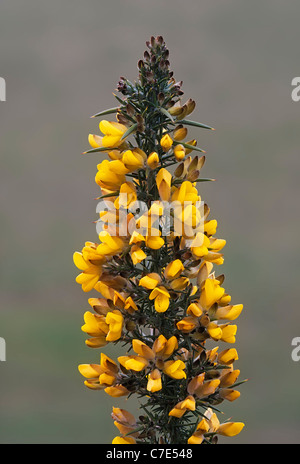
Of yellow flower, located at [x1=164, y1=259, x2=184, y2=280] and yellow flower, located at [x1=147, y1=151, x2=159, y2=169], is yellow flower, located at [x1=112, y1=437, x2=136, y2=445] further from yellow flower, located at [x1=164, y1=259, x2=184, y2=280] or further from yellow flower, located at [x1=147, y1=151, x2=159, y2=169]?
yellow flower, located at [x1=147, y1=151, x2=159, y2=169]

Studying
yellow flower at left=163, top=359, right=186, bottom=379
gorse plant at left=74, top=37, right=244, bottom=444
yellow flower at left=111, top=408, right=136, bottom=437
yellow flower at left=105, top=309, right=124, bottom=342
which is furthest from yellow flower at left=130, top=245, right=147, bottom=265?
yellow flower at left=111, top=408, right=136, bottom=437

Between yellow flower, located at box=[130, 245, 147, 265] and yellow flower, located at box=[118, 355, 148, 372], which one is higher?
yellow flower, located at box=[130, 245, 147, 265]

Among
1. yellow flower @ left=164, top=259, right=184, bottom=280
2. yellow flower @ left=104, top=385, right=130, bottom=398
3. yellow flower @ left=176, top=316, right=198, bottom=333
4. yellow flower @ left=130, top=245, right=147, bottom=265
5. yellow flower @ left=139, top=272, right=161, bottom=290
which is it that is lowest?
yellow flower @ left=104, top=385, right=130, bottom=398

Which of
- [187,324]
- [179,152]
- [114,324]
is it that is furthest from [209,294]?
[179,152]

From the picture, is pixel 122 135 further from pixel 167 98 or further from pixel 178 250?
pixel 178 250

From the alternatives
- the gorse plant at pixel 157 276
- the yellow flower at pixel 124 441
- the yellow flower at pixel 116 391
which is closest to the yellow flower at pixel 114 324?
the gorse plant at pixel 157 276

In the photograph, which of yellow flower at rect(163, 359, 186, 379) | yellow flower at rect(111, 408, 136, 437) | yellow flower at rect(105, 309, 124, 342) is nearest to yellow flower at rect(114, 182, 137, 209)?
yellow flower at rect(105, 309, 124, 342)

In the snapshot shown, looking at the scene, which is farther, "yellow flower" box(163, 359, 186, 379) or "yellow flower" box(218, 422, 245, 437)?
"yellow flower" box(218, 422, 245, 437)

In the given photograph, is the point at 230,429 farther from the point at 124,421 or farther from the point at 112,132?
the point at 112,132
